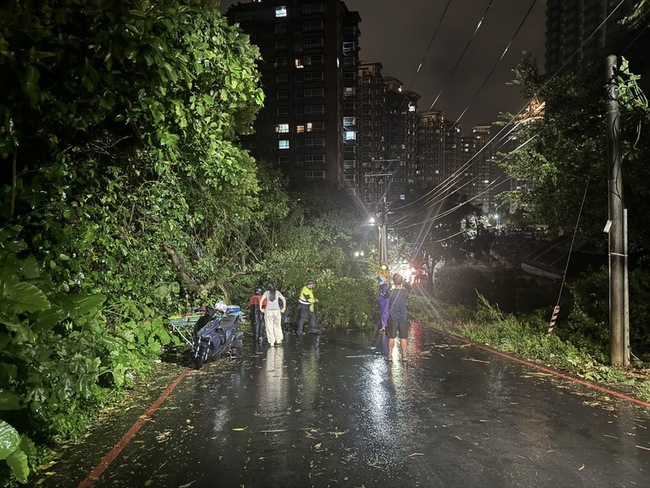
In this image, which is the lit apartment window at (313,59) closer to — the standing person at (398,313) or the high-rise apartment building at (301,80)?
the high-rise apartment building at (301,80)

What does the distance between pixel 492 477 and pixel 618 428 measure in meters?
2.44

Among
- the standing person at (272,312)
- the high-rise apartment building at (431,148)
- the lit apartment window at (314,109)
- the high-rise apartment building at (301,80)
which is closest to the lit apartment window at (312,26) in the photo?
the high-rise apartment building at (301,80)

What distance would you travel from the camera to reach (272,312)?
38.2ft

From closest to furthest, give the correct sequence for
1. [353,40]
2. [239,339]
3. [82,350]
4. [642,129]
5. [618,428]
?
[82,350], [618,428], [642,129], [239,339], [353,40]

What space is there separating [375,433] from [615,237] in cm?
636

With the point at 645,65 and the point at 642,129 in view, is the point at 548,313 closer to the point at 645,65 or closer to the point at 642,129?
the point at 642,129

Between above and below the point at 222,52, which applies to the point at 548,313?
below

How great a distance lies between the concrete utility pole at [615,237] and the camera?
343 inches

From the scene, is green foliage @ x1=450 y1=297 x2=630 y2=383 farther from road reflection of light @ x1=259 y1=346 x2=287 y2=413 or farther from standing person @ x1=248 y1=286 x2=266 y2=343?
standing person @ x1=248 y1=286 x2=266 y2=343

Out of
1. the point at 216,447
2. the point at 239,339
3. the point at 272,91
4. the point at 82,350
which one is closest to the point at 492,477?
the point at 216,447

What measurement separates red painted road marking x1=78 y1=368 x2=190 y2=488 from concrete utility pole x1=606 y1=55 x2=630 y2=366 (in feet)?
27.2

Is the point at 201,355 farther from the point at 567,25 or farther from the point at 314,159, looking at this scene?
the point at 567,25

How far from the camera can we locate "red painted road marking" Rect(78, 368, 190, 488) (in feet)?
15.5

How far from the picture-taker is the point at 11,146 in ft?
14.3
